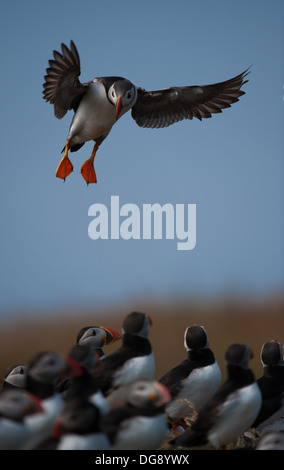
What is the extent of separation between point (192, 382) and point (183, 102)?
20.0ft

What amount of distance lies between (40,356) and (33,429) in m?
0.45

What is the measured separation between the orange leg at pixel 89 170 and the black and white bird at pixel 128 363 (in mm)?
5614

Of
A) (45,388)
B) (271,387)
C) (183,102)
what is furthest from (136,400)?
(183,102)

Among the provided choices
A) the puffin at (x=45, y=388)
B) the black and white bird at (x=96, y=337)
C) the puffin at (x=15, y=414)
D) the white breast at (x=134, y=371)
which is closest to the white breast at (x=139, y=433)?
the puffin at (x=45, y=388)

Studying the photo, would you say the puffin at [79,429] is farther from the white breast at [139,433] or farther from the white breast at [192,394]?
the white breast at [192,394]

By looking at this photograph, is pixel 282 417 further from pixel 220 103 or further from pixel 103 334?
pixel 220 103

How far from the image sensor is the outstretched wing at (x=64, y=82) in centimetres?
815

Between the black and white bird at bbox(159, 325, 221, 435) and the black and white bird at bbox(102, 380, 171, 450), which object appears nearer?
the black and white bird at bbox(102, 380, 171, 450)

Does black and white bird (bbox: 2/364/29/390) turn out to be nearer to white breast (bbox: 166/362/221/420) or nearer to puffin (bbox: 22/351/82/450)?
white breast (bbox: 166/362/221/420)

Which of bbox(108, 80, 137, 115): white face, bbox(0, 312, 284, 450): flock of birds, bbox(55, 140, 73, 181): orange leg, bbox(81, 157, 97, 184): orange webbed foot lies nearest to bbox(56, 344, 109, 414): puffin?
bbox(0, 312, 284, 450): flock of birds

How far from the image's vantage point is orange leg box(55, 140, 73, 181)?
9.62 meters

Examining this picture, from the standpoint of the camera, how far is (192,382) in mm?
5398

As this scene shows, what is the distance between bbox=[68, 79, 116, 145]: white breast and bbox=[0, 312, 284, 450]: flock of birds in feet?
14.6
